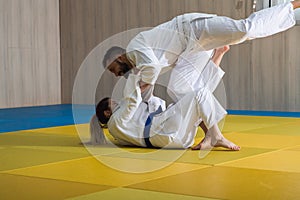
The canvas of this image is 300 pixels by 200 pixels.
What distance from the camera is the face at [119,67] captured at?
A: 4.72 metres

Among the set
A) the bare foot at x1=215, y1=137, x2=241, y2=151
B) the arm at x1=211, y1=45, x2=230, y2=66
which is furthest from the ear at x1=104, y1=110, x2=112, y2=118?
the arm at x1=211, y1=45, x2=230, y2=66

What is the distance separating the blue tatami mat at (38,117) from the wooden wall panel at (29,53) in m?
0.68

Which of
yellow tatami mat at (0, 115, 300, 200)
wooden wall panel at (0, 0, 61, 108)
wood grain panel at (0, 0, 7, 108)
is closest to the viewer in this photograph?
yellow tatami mat at (0, 115, 300, 200)

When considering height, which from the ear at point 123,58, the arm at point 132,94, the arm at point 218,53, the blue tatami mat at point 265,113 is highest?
the ear at point 123,58

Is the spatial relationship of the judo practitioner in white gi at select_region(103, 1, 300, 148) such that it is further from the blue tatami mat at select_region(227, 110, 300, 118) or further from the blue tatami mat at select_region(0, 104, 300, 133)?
the blue tatami mat at select_region(227, 110, 300, 118)

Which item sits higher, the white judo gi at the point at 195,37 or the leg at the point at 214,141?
the white judo gi at the point at 195,37

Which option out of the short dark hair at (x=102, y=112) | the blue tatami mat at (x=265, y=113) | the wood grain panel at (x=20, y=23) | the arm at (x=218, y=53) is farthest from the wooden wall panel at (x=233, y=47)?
the short dark hair at (x=102, y=112)

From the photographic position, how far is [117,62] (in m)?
4.72

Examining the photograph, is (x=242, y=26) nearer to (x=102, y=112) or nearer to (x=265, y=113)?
(x=102, y=112)

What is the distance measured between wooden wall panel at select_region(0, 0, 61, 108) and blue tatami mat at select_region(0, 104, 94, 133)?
0.68 m

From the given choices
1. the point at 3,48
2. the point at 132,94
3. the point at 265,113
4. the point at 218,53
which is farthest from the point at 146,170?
the point at 3,48

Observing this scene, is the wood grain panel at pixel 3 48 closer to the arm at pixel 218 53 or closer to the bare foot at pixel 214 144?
the arm at pixel 218 53

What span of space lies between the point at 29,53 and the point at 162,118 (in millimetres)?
7040

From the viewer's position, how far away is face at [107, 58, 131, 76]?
15.5 ft
